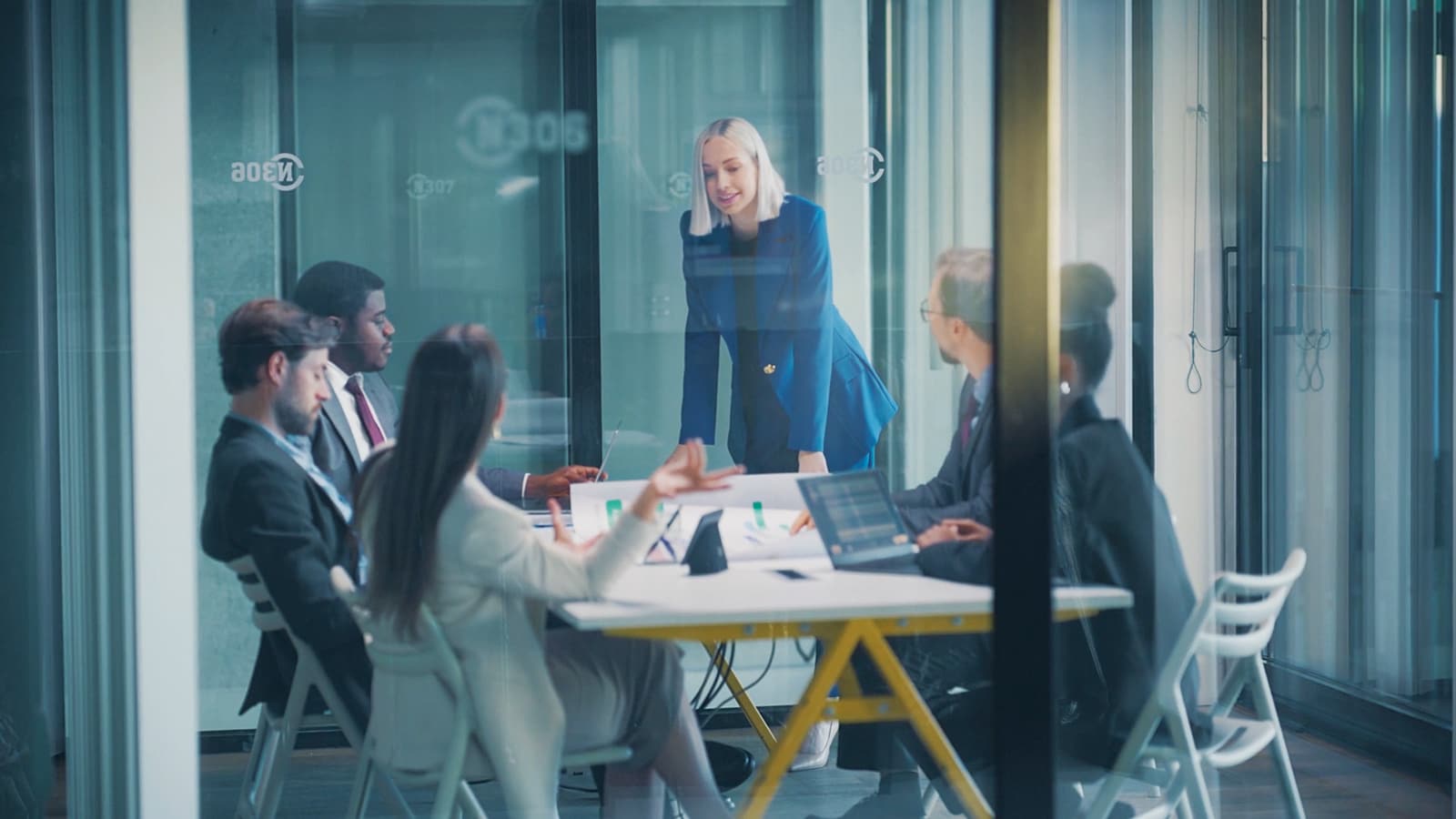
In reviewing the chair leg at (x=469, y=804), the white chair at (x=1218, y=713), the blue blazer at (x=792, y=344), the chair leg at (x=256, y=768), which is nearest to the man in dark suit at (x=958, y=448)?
the blue blazer at (x=792, y=344)

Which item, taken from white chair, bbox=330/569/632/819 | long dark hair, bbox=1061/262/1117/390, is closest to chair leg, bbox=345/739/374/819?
white chair, bbox=330/569/632/819

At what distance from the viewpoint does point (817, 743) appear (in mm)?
2535

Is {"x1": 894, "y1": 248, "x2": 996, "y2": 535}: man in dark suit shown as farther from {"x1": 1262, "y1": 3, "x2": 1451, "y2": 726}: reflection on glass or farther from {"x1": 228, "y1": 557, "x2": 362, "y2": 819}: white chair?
{"x1": 228, "y1": 557, "x2": 362, "y2": 819}: white chair

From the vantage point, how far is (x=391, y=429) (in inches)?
91.7

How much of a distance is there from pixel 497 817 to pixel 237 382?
969 millimetres

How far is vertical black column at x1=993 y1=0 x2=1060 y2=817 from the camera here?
2.51 metres

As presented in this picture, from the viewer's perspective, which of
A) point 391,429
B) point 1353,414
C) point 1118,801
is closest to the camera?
point 391,429

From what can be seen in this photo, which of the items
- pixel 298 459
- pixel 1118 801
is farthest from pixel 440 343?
pixel 1118 801

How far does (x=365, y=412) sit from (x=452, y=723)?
0.61 meters

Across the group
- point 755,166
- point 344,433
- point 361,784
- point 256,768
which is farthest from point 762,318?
point 256,768

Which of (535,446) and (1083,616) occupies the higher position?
(535,446)

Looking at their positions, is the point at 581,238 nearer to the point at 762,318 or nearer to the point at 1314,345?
the point at 762,318

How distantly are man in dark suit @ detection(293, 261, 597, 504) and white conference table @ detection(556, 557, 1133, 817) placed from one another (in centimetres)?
26

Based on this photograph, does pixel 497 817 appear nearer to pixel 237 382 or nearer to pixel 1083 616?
pixel 237 382
